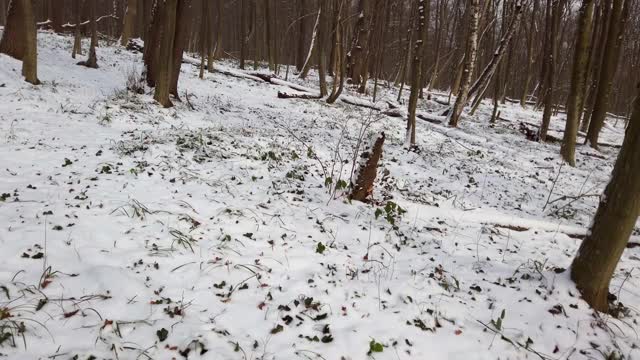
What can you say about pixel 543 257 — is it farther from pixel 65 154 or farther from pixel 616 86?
pixel 616 86

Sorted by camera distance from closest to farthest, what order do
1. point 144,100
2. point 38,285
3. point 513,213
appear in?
1. point 38,285
2. point 513,213
3. point 144,100

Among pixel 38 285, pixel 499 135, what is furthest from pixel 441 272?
pixel 499 135

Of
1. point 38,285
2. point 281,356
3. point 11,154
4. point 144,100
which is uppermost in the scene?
point 144,100

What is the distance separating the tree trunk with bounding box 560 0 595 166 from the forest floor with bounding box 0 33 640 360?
12.1 feet

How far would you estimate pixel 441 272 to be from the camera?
4645 mm

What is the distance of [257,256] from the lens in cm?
439

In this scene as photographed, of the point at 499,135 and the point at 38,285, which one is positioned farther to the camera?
the point at 499,135

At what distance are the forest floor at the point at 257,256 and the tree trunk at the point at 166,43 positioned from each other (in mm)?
1685

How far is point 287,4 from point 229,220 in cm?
3258

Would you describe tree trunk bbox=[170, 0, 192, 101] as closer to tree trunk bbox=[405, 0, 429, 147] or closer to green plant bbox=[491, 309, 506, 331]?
tree trunk bbox=[405, 0, 429, 147]

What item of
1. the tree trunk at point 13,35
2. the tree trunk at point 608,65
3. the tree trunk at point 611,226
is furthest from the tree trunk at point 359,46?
the tree trunk at point 611,226

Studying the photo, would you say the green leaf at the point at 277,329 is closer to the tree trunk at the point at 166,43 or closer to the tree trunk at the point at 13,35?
the tree trunk at the point at 166,43

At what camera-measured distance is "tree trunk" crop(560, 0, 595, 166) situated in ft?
34.5

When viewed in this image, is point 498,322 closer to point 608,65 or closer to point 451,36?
point 608,65
